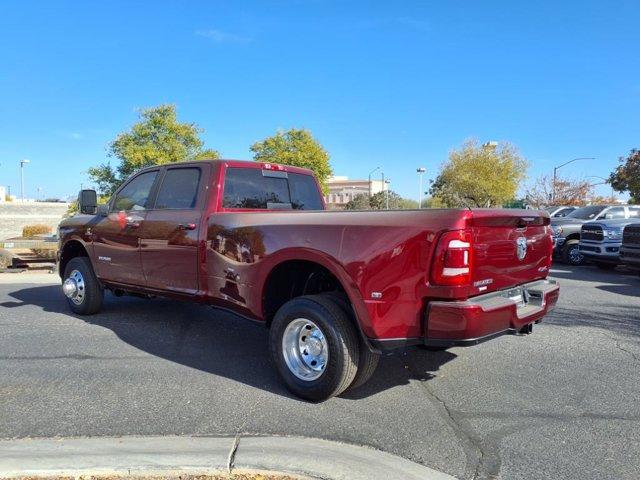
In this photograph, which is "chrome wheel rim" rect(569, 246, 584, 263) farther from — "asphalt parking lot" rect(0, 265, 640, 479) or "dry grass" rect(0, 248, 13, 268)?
"dry grass" rect(0, 248, 13, 268)

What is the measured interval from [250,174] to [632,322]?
17.9 feet

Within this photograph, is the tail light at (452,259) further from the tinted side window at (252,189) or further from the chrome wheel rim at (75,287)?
the chrome wheel rim at (75,287)

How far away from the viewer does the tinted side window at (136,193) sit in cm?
611

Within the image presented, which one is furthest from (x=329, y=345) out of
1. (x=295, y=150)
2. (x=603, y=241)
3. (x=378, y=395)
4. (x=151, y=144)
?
(x=295, y=150)

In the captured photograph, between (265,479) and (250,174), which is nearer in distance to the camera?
(265,479)

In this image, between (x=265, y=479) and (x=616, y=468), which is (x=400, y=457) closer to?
(x=265, y=479)

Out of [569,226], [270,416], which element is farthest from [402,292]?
[569,226]

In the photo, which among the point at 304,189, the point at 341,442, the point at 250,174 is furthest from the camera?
the point at 304,189

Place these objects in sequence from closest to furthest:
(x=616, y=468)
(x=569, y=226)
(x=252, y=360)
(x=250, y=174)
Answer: (x=616, y=468) < (x=252, y=360) < (x=250, y=174) < (x=569, y=226)

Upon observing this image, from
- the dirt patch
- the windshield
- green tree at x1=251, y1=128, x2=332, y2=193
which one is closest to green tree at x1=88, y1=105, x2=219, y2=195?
green tree at x1=251, y1=128, x2=332, y2=193

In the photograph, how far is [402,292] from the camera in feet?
11.7

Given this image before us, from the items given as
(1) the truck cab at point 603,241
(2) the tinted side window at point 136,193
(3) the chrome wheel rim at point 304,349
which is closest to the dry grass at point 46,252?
(2) the tinted side window at point 136,193

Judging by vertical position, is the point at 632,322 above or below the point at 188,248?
below

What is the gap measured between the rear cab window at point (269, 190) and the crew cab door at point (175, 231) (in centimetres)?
29
